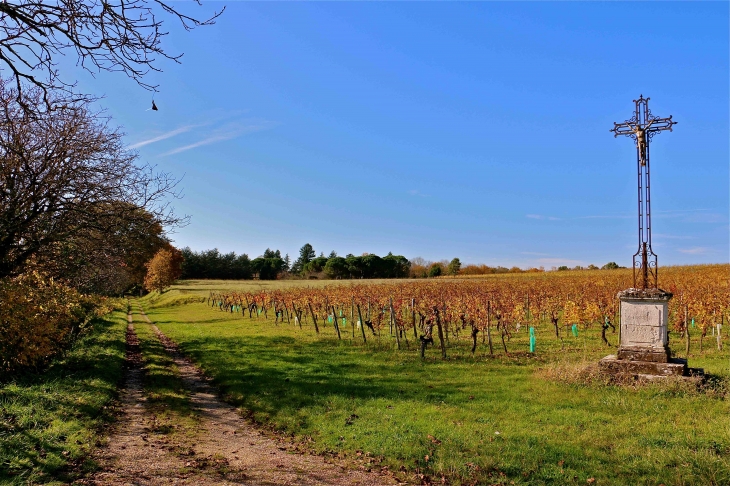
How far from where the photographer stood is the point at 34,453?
6426mm

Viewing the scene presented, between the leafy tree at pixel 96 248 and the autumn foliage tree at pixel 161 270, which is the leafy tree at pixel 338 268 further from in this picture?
the leafy tree at pixel 96 248

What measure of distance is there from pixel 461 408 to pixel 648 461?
3.24m

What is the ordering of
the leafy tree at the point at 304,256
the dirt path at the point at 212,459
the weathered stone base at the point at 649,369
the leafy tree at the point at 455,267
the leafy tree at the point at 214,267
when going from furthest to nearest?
the leafy tree at the point at 304,256, the leafy tree at the point at 214,267, the leafy tree at the point at 455,267, the weathered stone base at the point at 649,369, the dirt path at the point at 212,459

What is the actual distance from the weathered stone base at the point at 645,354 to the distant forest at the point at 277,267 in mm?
66139

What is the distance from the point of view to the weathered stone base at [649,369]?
31.9 ft

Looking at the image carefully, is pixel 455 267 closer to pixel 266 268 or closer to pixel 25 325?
pixel 266 268

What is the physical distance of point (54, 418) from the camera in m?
7.94

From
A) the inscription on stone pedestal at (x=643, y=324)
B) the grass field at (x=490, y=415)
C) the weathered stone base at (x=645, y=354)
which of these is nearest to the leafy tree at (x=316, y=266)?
the grass field at (x=490, y=415)

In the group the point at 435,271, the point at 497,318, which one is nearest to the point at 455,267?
the point at 435,271

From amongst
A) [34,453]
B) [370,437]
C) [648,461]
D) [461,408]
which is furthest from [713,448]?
[34,453]

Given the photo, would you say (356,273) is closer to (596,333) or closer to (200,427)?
(596,333)

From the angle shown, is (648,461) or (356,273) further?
(356,273)

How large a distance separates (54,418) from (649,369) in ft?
37.7

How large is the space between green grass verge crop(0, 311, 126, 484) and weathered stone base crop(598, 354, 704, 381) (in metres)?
9.99
